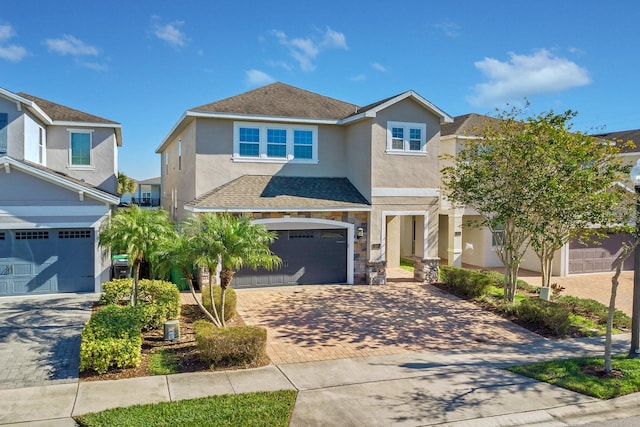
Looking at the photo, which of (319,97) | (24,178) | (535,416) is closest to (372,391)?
(535,416)

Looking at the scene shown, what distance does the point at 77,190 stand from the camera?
1586cm

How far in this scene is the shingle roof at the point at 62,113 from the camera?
68.6 feet

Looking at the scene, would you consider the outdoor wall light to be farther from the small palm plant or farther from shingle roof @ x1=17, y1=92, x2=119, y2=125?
shingle roof @ x1=17, y1=92, x2=119, y2=125

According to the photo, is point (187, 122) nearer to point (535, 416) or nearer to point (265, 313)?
point (265, 313)

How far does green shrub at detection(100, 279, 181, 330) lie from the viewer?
40.3 ft

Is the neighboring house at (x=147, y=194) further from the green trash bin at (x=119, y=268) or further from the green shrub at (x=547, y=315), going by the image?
the green shrub at (x=547, y=315)

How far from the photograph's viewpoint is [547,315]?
13336mm

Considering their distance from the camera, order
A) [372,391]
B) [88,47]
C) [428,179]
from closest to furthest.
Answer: [372,391]
[88,47]
[428,179]

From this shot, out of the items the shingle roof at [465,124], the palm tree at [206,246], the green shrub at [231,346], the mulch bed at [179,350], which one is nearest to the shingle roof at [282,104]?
the shingle roof at [465,124]

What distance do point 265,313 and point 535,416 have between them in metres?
8.25

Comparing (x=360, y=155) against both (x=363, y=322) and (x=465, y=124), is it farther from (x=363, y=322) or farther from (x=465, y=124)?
(x=363, y=322)

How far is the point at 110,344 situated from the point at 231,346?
2298 mm

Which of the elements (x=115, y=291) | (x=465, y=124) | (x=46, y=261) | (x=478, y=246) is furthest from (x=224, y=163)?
(x=478, y=246)

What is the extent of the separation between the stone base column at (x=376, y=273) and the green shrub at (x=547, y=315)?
5916 mm
